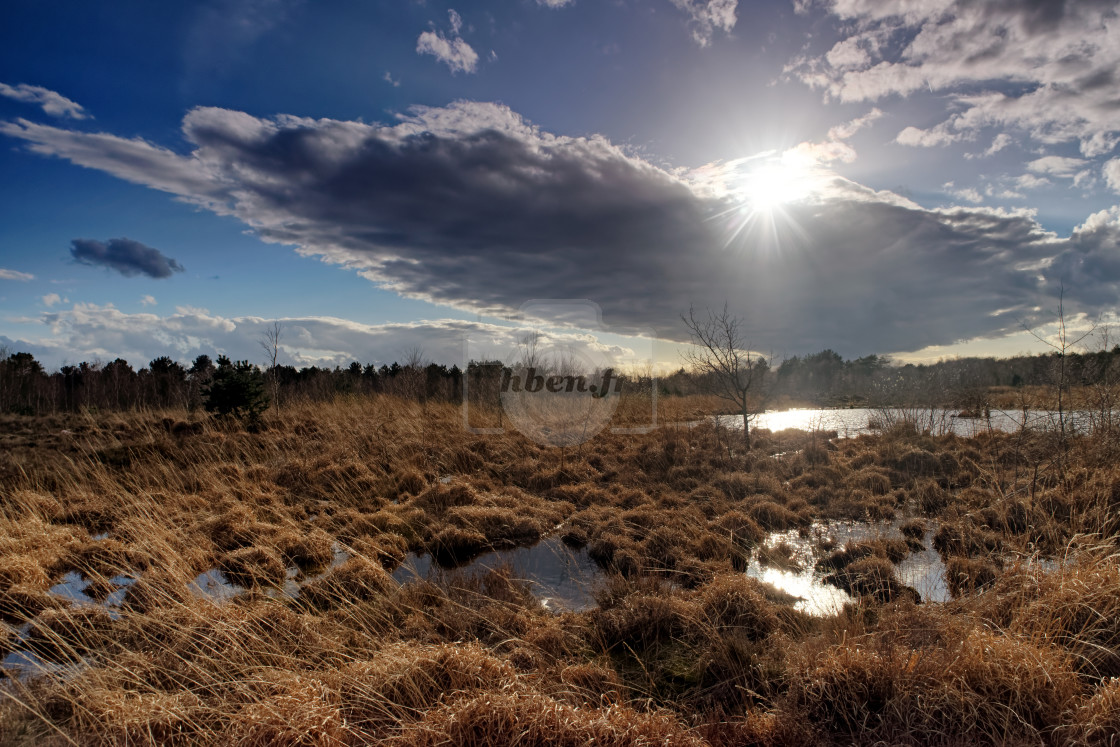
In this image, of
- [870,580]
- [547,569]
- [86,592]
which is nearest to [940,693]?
[870,580]

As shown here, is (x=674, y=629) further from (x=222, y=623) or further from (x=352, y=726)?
(x=222, y=623)

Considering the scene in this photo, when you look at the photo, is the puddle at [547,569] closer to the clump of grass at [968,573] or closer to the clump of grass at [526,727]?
the clump of grass at [526,727]

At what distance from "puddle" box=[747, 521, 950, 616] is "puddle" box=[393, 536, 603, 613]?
6.91ft

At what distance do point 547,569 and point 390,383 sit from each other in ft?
72.2

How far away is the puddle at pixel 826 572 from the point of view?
564 centimetres

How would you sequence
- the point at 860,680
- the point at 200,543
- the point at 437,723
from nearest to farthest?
the point at 437,723 < the point at 860,680 < the point at 200,543

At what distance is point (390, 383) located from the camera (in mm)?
27141

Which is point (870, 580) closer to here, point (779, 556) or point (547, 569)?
point (779, 556)

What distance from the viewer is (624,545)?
718 cm

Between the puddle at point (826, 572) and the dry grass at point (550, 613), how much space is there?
7.8 inches

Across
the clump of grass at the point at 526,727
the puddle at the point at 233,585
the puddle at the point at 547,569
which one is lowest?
the puddle at the point at 547,569

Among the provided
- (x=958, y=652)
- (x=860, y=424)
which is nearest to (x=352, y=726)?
(x=958, y=652)

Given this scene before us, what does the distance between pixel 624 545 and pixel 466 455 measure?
6.28m

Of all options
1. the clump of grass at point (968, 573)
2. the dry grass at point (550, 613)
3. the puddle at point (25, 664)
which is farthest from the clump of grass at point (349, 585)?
the clump of grass at point (968, 573)
